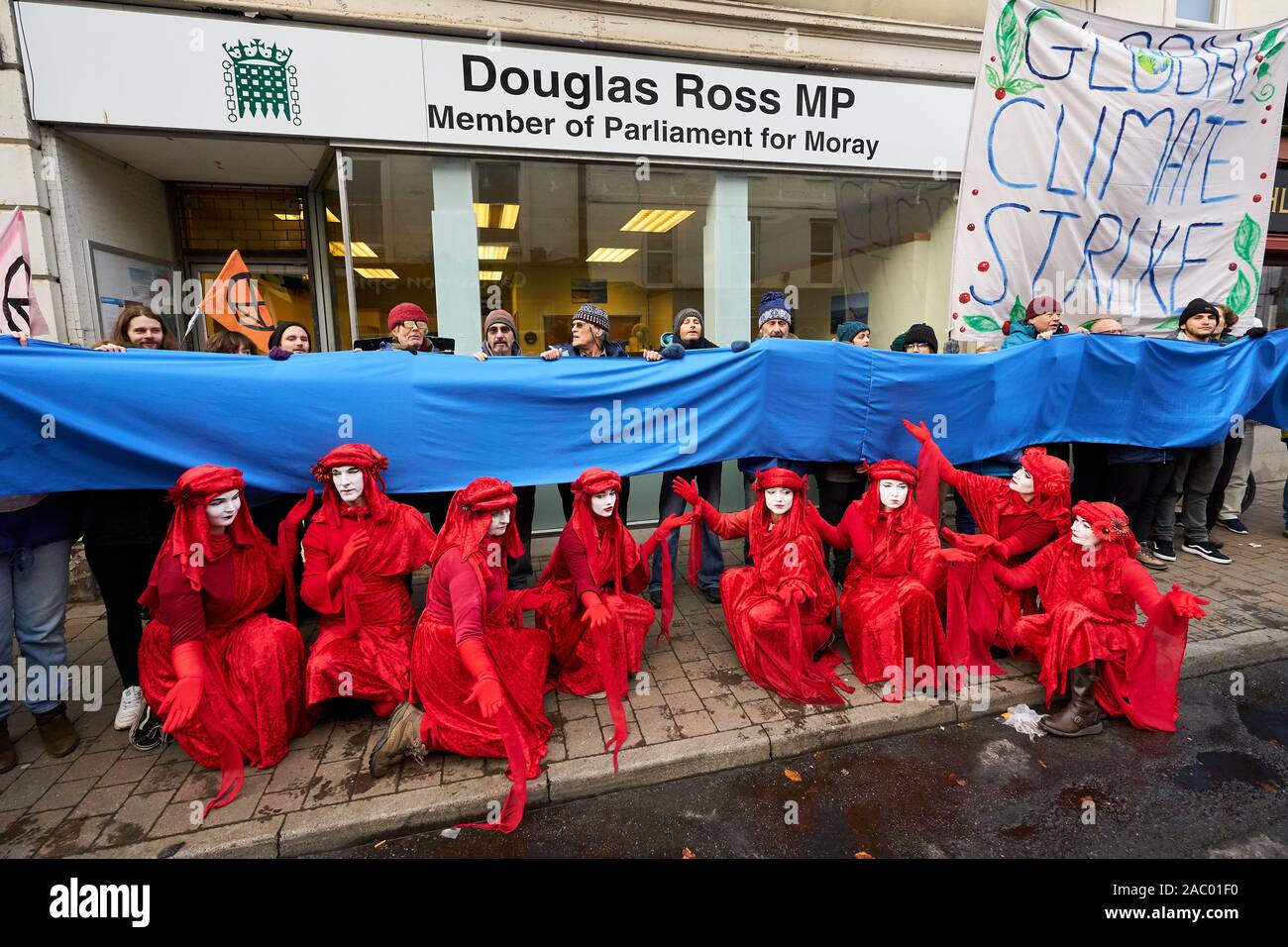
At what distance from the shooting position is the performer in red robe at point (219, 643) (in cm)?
294

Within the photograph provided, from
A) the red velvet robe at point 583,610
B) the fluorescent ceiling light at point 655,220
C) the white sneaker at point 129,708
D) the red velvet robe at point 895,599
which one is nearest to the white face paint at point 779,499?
the red velvet robe at point 895,599

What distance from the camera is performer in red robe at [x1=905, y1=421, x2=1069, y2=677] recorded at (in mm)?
3684

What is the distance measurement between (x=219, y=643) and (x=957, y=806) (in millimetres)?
3537

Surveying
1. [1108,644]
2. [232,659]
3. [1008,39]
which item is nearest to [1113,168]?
[1008,39]

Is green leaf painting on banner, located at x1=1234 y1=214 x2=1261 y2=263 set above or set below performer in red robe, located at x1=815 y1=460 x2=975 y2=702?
above

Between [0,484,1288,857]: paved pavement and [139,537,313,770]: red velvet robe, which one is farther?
[139,537,313,770]: red velvet robe

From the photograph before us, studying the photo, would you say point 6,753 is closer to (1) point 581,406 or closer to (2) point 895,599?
(1) point 581,406

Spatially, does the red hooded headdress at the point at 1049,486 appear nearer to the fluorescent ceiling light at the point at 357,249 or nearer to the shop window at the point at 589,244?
the shop window at the point at 589,244

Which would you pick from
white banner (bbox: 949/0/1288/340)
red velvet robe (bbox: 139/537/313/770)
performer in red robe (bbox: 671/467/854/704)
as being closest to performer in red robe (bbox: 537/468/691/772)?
performer in red robe (bbox: 671/467/854/704)

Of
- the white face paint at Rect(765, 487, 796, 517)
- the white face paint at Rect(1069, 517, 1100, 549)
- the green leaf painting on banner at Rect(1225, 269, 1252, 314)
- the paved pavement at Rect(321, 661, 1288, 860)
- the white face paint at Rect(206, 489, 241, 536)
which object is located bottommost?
the paved pavement at Rect(321, 661, 1288, 860)

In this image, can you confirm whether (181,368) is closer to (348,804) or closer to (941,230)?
(348,804)

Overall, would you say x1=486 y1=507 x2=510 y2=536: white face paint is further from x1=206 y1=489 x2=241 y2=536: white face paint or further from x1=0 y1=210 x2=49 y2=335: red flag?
x1=0 y1=210 x2=49 y2=335: red flag

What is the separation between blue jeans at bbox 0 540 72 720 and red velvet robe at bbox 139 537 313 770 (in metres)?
0.61
